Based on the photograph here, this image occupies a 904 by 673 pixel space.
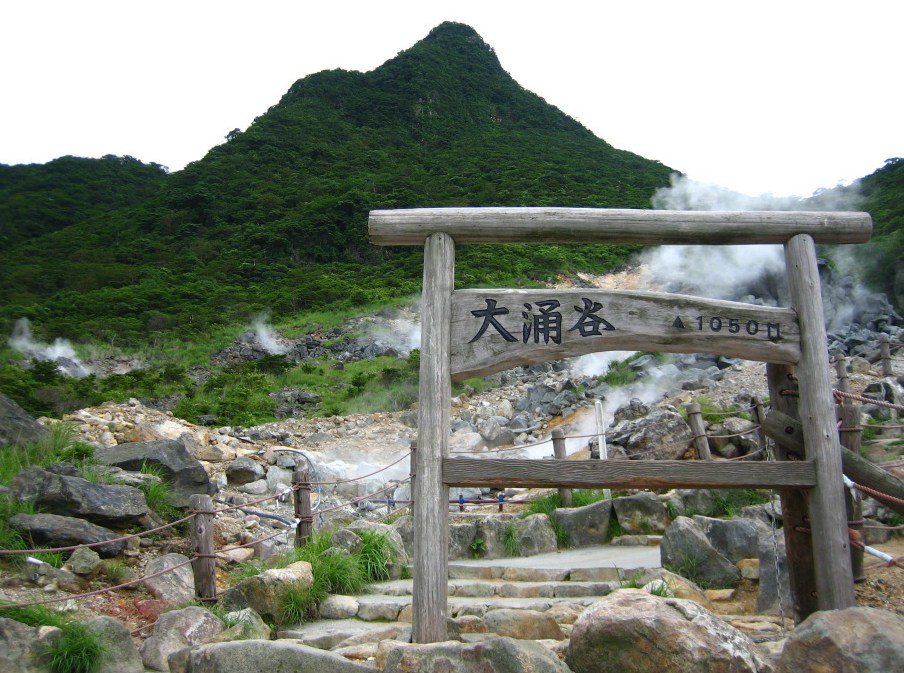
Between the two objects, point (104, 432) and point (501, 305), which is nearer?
point (501, 305)

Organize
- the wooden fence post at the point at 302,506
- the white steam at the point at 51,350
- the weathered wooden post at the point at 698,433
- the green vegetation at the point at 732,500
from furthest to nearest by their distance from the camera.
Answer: the white steam at the point at 51,350
the weathered wooden post at the point at 698,433
the green vegetation at the point at 732,500
the wooden fence post at the point at 302,506

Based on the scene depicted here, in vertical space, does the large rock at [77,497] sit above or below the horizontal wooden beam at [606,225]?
below

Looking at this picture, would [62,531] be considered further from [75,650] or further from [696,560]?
[696,560]

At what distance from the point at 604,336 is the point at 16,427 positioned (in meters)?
6.31

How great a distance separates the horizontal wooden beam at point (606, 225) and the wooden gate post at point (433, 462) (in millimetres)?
180

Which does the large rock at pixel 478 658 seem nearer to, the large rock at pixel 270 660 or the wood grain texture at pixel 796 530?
the large rock at pixel 270 660

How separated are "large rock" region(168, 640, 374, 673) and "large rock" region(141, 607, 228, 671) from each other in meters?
0.79

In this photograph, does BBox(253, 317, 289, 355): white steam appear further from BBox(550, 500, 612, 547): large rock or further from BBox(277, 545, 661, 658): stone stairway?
BBox(277, 545, 661, 658): stone stairway

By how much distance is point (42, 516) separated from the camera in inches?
202

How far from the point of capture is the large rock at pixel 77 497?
Result: 17.6 ft

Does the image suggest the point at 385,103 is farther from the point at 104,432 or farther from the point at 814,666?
the point at 814,666

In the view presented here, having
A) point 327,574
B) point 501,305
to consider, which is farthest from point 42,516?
point 501,305

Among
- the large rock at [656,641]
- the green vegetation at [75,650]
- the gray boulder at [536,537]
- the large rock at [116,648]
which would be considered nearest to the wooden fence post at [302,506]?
the gray boulder at [536,537]

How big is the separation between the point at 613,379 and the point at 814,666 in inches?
513
